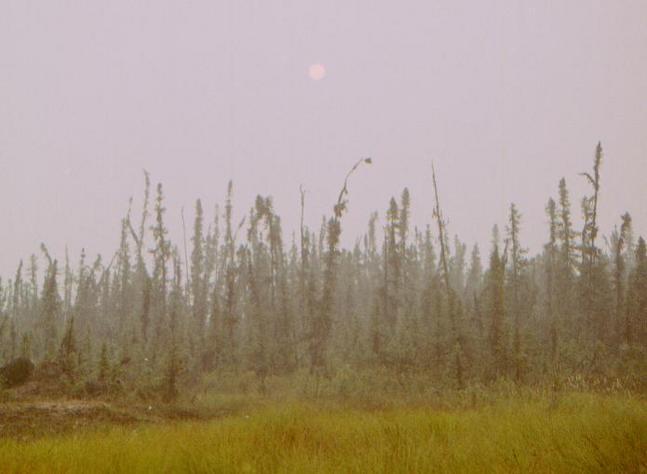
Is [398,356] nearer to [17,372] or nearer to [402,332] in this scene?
[402,332]

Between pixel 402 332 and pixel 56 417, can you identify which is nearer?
pixel 56 417

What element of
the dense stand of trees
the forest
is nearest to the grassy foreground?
the forest

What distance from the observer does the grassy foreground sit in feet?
17.8

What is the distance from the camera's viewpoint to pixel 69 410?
1477 cm

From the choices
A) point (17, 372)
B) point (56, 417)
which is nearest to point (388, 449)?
point (56, 417)

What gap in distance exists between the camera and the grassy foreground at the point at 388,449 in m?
5.42

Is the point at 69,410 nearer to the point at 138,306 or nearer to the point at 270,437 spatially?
the point at 270,437

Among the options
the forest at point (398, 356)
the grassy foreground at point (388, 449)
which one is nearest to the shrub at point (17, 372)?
the forest at point (398, 356)

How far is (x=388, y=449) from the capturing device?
248 inches

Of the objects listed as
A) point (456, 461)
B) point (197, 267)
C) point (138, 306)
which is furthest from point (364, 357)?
point (138, 306)

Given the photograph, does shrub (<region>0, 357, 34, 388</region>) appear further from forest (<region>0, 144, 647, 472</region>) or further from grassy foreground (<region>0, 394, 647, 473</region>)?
grassy foreground (<region>0, 394, 647, 473</region>)

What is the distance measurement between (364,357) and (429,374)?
4802mm

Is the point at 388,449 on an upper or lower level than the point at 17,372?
upper

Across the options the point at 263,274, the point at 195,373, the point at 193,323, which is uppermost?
the point at 263,274
